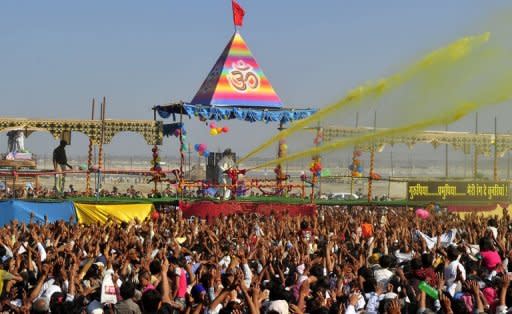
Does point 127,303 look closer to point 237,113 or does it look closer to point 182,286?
point 182,286

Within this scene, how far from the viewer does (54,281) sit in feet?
40.5

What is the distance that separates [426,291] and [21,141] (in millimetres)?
49216

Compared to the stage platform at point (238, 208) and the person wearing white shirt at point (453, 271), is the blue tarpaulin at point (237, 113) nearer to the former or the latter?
the stage platform at point (238, 208)

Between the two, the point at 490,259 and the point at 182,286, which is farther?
the point at 490,259

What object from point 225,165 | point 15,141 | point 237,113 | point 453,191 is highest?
point 237,113

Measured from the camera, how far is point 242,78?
127ft

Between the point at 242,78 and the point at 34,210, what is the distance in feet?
49.6

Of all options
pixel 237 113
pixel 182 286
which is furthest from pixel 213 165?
pixel 182 286

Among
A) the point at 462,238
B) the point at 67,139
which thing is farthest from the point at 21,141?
the point at 462,238

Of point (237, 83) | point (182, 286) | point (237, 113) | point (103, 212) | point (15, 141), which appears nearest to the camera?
point (182, 286)

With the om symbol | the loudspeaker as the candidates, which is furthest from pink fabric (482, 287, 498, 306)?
the om symbol

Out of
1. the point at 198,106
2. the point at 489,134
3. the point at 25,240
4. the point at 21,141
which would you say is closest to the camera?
the point at 25,240

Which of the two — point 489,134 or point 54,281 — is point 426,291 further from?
point 489,134

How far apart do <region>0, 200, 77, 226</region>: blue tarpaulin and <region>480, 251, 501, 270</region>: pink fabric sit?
1355 cm
